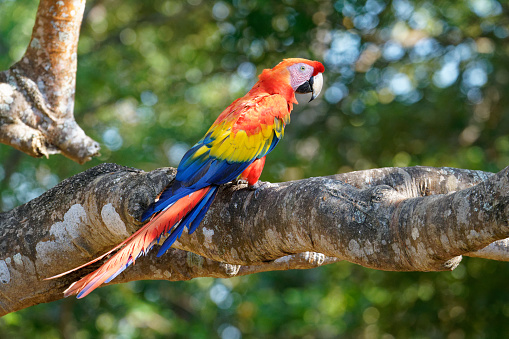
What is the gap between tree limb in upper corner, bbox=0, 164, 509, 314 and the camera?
4.73ft

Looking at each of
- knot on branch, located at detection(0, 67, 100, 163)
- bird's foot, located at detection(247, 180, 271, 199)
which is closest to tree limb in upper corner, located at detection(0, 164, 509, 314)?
bird's foot, located at detection(247, 180, 271, 199)

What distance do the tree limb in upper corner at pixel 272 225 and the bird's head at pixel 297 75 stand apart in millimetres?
649

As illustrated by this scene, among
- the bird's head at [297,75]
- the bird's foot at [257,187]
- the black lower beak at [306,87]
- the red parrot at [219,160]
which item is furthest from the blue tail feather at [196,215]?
the black lower beak at [306,87]

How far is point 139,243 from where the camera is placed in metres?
1.81

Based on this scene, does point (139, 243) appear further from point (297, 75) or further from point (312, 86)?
point (312, 86)

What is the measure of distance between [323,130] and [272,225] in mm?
4659

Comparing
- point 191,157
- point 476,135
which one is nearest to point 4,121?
point 191,157

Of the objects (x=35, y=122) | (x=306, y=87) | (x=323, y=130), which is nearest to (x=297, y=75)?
(x=306, y=87)

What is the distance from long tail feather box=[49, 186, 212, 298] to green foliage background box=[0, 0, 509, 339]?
11.0 ft

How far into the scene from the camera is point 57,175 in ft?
21.8

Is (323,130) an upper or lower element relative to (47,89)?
lower

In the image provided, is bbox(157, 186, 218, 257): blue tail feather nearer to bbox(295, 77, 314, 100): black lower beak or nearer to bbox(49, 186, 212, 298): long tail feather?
bbox(49, 186, 212, 298): long tail feather

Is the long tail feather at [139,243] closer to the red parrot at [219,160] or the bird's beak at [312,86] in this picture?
the red parrot at [219,160]

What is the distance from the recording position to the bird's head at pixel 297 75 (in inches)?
109
